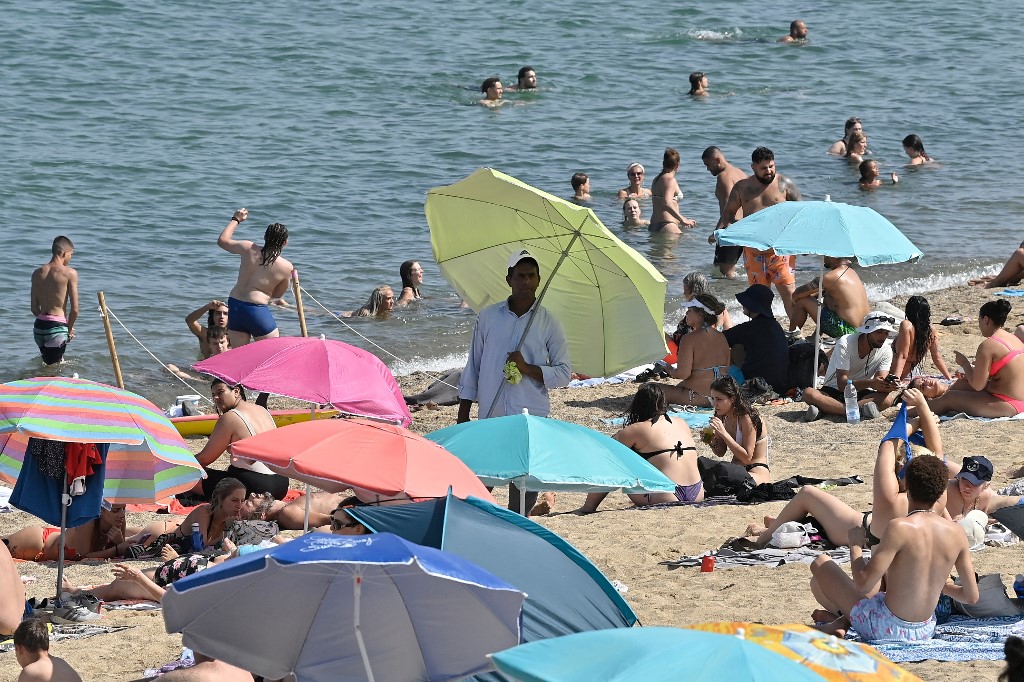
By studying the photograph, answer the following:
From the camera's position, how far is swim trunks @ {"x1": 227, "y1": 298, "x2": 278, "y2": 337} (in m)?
11.9

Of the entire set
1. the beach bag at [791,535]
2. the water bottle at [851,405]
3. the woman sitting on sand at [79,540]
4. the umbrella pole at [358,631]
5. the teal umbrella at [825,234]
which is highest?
the teal umbrella at [825,234]

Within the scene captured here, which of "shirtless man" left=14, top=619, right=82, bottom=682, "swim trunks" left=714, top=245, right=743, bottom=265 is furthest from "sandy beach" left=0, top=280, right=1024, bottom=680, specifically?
"swim trunks" left=714, top=245, right=743, bottom=265

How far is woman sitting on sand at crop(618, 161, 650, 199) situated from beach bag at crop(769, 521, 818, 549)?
36.1 feet

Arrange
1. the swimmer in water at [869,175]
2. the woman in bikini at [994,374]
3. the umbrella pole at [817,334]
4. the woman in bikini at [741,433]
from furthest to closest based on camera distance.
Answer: the swimmer in water at [869,175]
the umbrella pole at [817,334]
the woman in bikini at [994,374]
the woman in bikini at [741,433]

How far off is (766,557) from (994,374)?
3.50 metres

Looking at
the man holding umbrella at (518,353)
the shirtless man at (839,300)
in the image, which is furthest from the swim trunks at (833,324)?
the man holding umbrella at (518,353)

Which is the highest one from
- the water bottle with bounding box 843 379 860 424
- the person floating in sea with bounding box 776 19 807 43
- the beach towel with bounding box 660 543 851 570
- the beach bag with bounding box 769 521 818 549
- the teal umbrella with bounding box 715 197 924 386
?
the person floating in sea with bounding box 776 19 807 43

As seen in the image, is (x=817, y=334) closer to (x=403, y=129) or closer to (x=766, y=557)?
(x=766, y=557)

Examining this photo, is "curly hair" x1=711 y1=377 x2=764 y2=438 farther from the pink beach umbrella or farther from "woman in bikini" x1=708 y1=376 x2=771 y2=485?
the pink beach umbrella

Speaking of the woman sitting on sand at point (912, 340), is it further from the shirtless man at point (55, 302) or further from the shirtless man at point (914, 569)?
the shirtless man at point (55, 302)

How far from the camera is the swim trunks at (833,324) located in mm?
11648

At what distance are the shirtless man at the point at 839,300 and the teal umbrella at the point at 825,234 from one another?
95 centimetres

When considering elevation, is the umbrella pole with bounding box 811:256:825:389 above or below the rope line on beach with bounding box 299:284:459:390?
above

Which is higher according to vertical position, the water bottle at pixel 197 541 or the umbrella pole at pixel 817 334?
the umbrella pole at pixel 817 334
